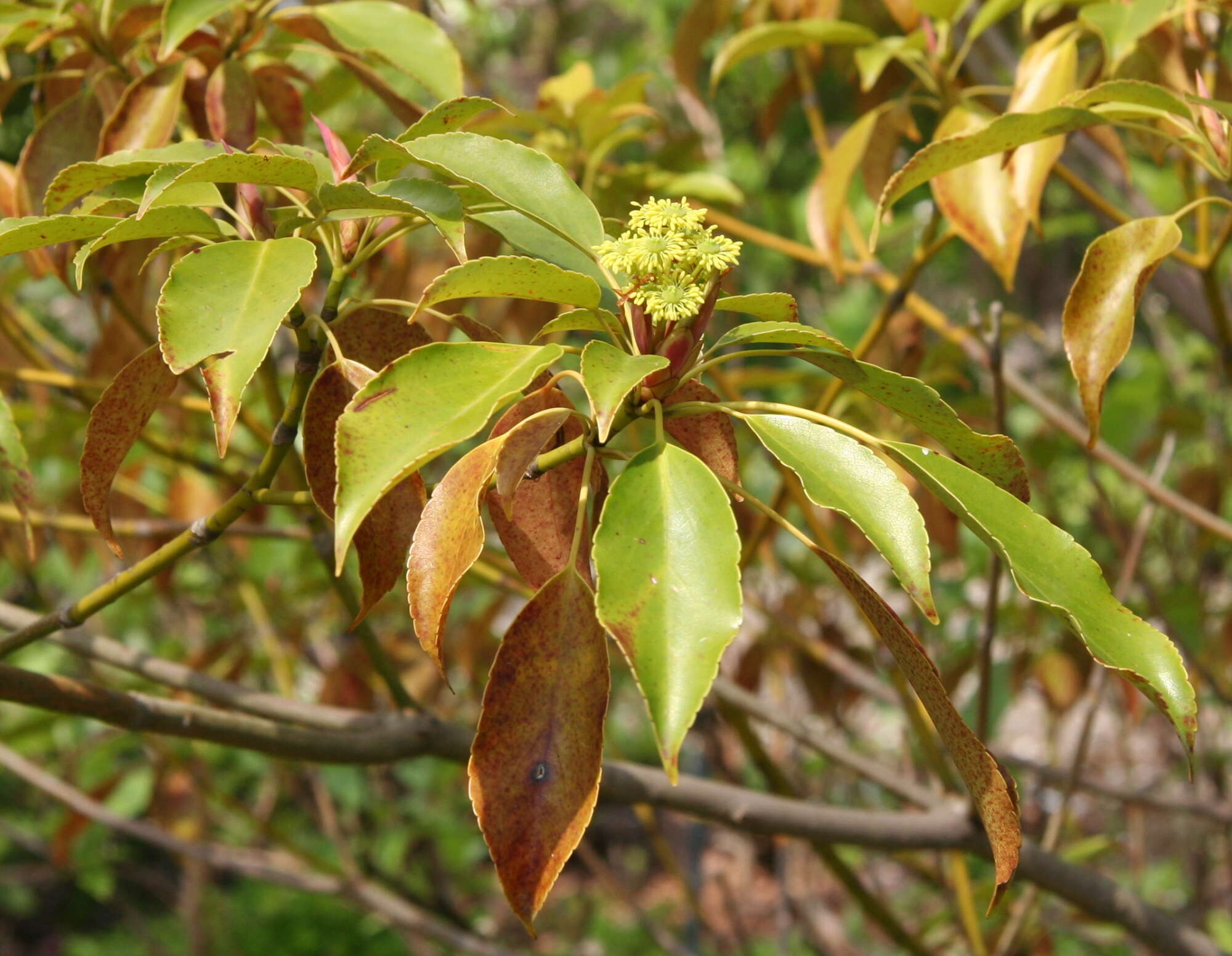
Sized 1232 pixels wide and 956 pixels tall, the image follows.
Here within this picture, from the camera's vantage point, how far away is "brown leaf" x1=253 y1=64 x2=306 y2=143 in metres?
1.24

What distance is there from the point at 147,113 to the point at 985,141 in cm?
73

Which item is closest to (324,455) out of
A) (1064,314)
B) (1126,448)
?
(1064,314)

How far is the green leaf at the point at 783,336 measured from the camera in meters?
0.72

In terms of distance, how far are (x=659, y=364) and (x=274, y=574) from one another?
6.90ft

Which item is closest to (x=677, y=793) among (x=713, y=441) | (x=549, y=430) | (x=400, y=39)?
(x=713, y=441)

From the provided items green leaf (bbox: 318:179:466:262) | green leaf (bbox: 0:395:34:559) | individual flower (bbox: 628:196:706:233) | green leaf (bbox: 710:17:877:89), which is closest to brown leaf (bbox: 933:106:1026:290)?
green leaf (bbox: 710:17:877:89)

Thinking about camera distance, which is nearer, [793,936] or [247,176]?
[247,176]

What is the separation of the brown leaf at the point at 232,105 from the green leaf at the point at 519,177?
37cm

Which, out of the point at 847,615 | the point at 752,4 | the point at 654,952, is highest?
the point at 752,4

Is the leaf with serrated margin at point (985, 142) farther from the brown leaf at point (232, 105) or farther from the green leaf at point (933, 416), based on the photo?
the brown leaf at point (232, 105)

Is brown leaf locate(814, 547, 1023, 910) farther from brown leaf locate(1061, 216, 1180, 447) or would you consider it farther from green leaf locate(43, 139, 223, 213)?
green leaf locate(43, 139, 223, 213)

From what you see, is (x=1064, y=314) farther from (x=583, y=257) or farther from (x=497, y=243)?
(x=497, y=243)

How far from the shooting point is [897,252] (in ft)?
10.7

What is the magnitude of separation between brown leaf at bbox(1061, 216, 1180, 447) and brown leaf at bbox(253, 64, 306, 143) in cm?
81
